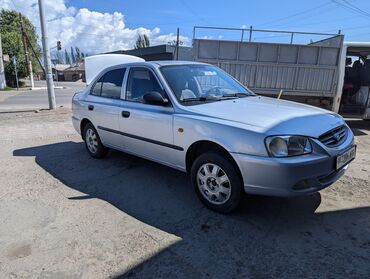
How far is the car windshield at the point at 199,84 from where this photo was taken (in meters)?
4.32

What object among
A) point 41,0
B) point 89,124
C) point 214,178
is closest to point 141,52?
point 41,0

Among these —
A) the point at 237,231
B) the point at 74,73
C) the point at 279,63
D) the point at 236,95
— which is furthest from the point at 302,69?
the point at 74,73

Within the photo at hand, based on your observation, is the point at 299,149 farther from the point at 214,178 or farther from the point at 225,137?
the point at 214,178

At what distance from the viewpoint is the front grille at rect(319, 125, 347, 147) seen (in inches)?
136

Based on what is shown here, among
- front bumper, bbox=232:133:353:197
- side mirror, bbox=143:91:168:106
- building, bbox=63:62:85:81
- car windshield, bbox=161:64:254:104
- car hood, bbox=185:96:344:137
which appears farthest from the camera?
building, bbox=63:62:85:81

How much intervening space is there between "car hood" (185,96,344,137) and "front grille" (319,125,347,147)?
6 centimetres

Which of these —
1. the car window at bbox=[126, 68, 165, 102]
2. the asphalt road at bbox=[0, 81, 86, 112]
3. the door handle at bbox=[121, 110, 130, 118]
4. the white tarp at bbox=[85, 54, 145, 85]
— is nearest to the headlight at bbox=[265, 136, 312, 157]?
the car window at bbox=[126, 68, 165, 102]

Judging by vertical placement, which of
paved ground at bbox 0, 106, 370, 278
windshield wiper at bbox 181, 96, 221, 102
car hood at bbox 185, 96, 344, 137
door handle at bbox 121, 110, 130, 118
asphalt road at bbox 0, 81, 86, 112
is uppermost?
windshield wiper at bbox 181, 96, 221, 102

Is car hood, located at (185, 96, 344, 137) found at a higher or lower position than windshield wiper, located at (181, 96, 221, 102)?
lower

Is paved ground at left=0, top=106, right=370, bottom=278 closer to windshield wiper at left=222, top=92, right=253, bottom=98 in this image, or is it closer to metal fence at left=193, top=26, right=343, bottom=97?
windshield wiper at left=222, top=92, right=253, bottom=98

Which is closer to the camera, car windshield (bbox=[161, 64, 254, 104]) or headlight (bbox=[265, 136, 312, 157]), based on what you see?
headlight (bbox=[265, 136, 312, 157])

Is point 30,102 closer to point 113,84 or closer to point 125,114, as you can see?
point 113,84

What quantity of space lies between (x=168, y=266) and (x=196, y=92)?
2.32m

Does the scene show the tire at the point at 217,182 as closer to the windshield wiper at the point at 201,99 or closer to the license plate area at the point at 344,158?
the windshield wiper at the point at 201,99
